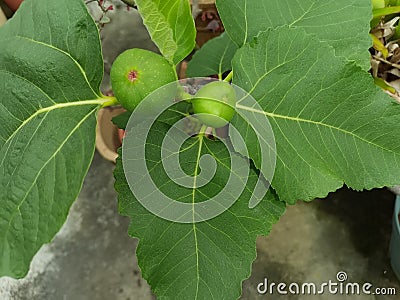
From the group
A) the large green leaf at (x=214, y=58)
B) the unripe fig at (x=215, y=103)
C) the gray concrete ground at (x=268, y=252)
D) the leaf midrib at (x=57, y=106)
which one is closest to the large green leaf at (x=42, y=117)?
the leaf midrib at (x=57, y=106)

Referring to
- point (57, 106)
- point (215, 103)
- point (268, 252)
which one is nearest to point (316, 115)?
point (215, 103)

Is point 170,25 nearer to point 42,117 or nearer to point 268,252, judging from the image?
point 42,117

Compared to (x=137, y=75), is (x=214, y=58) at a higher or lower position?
lower

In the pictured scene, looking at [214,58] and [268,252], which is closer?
[214,58]

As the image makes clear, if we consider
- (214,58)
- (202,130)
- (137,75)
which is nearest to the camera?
(137,75)

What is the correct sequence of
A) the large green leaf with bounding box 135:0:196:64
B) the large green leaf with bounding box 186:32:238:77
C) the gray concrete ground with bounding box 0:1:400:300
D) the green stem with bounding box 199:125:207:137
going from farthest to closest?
the gray concrete ground with bounding box 0:1:400:300
the large green leaf with bounding box 186:32:238:77
the green stem with bounding box 199:125:207:137
the large green leaf with bounding box 135:0:196:64

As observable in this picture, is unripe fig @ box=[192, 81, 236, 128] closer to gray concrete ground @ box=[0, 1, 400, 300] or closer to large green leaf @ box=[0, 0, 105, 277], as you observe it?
large green leaf @ box=[0, 0, 105, 277]

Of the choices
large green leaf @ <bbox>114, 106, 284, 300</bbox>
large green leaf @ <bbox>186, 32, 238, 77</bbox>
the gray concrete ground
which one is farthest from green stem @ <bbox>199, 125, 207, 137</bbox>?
the gray concrete ground
